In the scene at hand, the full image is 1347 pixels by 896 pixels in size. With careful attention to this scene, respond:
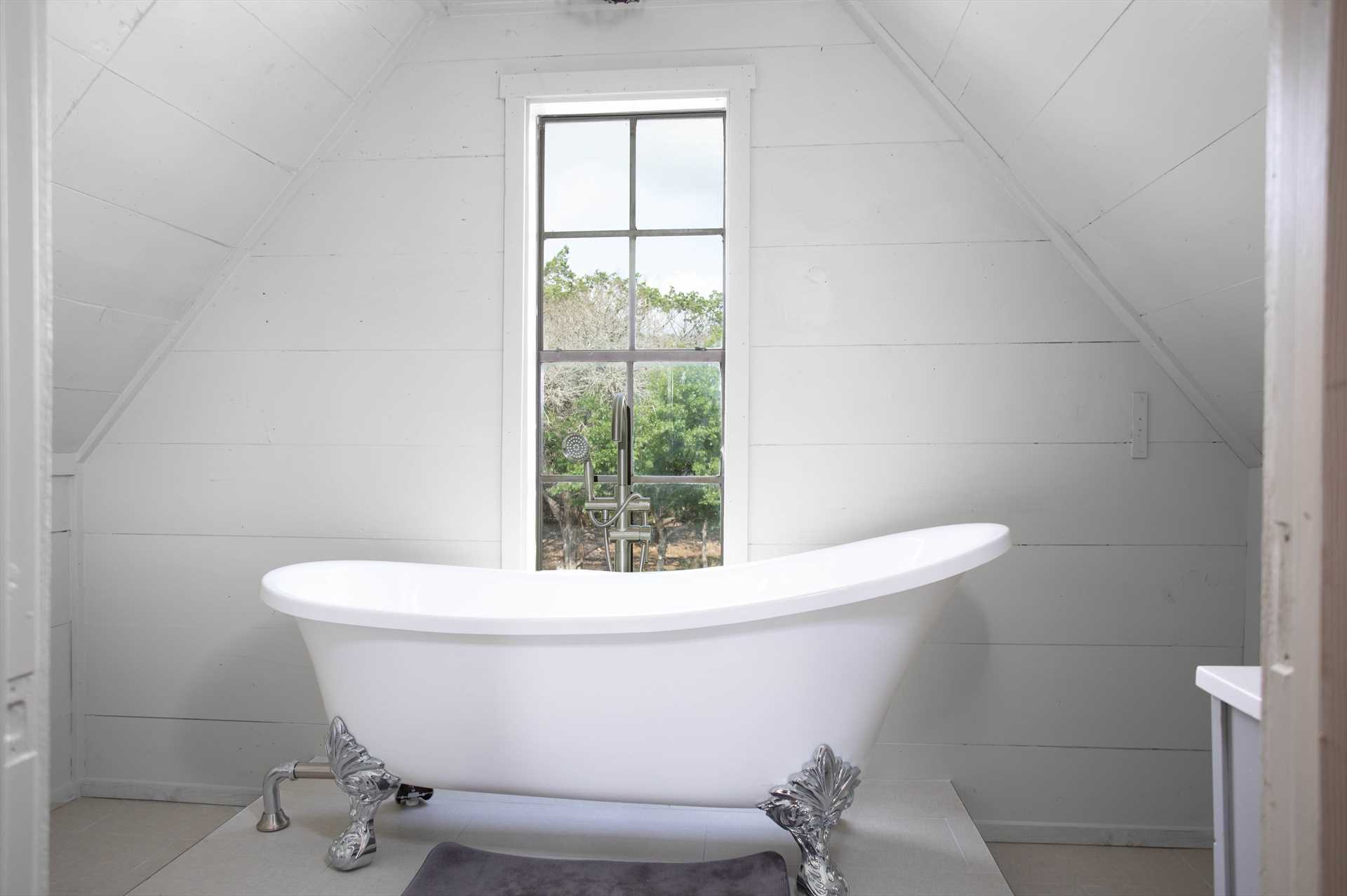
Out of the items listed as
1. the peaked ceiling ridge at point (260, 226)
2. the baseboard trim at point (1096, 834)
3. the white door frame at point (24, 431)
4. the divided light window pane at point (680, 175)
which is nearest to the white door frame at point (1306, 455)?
the white door frame at point (24, 431)

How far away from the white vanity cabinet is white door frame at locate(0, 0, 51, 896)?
1.19 m

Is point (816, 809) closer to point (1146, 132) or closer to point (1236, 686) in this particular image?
point (1236, 686)

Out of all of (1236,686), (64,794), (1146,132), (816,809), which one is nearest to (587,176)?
(1146,132)

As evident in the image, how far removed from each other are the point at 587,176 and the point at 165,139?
1.22 m

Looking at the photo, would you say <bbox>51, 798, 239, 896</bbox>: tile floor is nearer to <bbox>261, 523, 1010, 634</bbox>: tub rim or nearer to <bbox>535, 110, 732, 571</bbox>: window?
<bbox>261, 523, 1010, 634</bbox>: tub rim

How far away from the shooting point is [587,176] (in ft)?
8.81

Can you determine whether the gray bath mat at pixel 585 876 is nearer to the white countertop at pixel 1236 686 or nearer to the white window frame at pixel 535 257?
the white window frame at pixel 535 257

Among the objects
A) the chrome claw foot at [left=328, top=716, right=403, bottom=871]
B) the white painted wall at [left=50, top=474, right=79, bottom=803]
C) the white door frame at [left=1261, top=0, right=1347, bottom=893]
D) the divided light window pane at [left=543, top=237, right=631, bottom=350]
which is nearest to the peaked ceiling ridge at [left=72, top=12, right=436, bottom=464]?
the white painted wall at [left=50, top=474, right=79, bottom=803]

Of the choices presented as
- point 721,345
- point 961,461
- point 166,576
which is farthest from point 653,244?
point 166,576

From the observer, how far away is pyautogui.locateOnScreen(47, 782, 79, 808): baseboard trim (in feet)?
7.88

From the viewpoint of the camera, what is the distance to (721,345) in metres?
2.66

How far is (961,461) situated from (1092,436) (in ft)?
1.22

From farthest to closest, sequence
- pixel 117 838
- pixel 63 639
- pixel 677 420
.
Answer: pixel 677 420 < pixel 63 639 < pixel 117 838

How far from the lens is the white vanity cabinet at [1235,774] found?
34.3 inches
